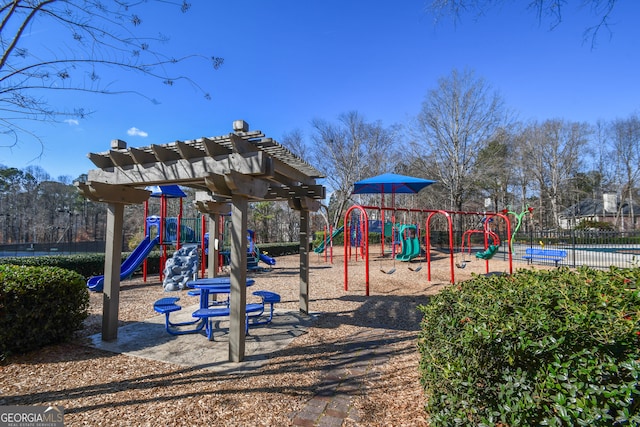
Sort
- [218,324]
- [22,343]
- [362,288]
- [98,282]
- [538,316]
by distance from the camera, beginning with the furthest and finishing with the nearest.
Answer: [362,288]
[98,282]
[218,324]
[22,343]
[538,316]

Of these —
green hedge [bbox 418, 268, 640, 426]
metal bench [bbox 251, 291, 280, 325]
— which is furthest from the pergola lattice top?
green hedge [bbox 418, 268, 640, 426]

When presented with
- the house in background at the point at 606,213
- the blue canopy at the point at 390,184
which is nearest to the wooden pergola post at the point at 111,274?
the blue canopy at the point at 390,184

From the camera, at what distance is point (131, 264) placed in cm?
896

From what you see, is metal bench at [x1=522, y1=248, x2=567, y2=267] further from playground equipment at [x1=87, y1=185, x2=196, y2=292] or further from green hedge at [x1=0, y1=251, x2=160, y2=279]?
green hedge at [x1=0, y1=251, x2=160, y2=279]

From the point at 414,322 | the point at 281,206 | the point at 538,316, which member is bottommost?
the point at 414,322

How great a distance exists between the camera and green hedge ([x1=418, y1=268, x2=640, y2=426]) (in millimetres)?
1562

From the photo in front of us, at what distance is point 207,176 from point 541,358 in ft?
11.1

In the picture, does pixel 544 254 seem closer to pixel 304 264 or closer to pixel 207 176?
pixel 304 264

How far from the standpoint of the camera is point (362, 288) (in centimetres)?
870

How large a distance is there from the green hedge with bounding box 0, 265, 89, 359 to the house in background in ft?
151

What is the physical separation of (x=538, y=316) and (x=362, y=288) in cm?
705

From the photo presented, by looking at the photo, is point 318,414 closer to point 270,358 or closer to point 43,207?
point 270,358

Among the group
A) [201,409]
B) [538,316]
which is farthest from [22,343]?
[538,316]

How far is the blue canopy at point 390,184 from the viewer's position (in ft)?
42.0
